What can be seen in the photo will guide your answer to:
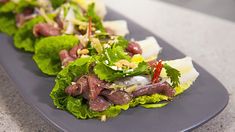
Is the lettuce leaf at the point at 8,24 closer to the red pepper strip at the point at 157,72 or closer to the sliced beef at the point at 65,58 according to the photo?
the sliced beef at the point at 65,58

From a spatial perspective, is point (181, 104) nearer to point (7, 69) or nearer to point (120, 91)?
point (120, 91)

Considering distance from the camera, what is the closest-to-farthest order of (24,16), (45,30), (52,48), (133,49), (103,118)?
(103,118), (133,49), (52,48), (45,30), (24,16)

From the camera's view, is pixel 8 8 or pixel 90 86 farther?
pixel 8 8

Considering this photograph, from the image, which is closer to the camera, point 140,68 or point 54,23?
point 140,68

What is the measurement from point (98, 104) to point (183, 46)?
3.45ft

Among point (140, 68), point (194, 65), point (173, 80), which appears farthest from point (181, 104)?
point (194, 65)

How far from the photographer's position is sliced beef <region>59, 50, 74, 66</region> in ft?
→ 6.41

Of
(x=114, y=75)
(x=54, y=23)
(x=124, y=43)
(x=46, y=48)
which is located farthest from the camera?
(x=54, y=23)

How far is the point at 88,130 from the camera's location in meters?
1.57

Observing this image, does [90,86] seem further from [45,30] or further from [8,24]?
[8,24]

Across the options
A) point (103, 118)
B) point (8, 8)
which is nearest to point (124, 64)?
point (103, 118)

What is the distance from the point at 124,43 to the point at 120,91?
337mm

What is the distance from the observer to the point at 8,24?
2.58 m

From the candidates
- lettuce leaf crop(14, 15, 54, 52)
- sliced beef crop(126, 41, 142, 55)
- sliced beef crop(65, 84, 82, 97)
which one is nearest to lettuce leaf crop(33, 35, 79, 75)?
lettuce leaf crop(14, 15, 54, 52)
